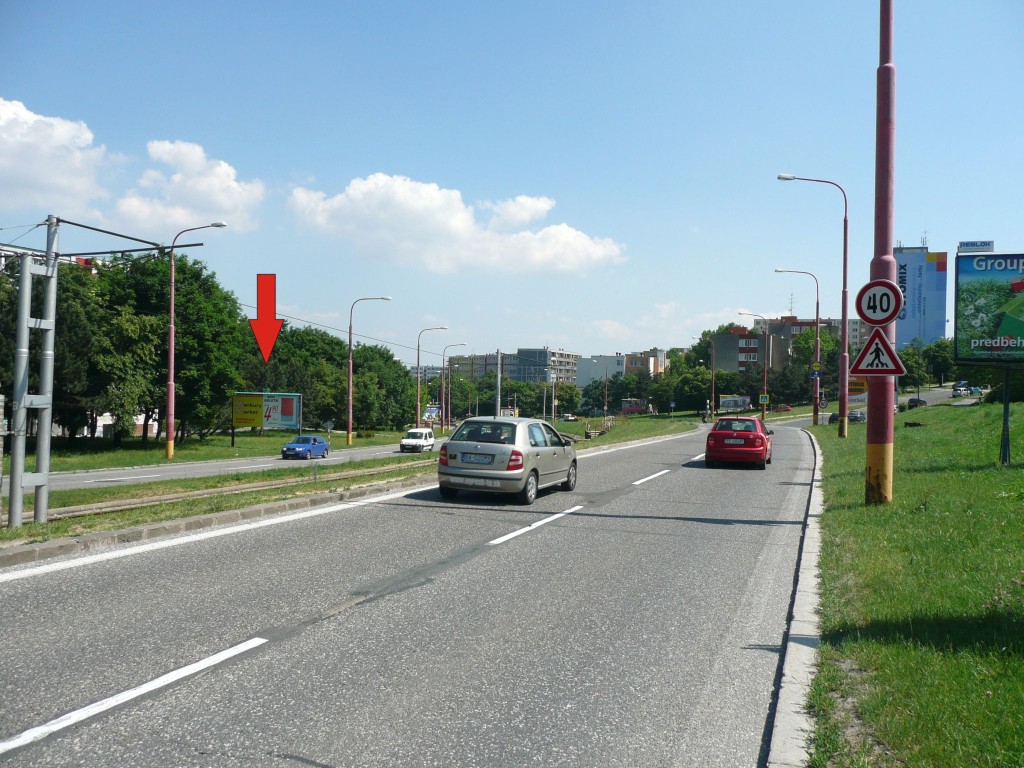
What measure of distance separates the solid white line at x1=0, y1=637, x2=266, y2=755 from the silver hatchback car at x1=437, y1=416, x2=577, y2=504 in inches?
317

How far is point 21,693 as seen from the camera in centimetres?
Answer: 437

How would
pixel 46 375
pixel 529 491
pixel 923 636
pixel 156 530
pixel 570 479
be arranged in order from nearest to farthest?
pixel 923 636, pixel 156 530, pixel 46 375, pixel 529 491, pixel 570 479

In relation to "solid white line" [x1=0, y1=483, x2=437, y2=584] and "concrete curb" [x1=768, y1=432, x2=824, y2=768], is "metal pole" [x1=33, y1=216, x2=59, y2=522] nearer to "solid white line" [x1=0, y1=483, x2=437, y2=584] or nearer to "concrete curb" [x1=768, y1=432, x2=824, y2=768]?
"solid white line" [x1=0, y1=483, x2=437, y2=584]

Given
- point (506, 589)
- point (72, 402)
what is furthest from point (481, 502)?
point (72, 402)

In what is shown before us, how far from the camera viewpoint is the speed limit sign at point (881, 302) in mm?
11438

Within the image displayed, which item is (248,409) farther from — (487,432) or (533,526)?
(533,526)

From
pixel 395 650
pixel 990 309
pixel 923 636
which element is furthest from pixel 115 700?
pixel 990 309

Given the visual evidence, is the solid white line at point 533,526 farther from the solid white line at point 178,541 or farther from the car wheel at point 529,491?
the solid white line at point 178,541

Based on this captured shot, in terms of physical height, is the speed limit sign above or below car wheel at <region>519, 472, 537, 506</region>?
above

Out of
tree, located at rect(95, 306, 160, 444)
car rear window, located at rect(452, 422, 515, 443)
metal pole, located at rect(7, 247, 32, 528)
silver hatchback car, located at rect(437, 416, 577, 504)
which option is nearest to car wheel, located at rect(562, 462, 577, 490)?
silver hatchback car, located at rect(437, 416, 577, 504)

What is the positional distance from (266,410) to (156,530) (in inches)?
1933

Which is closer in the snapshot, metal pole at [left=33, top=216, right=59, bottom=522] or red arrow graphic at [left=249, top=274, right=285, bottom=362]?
metal pole at [left=33, top=216, right=59, bottom=522]

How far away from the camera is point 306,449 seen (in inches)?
1818

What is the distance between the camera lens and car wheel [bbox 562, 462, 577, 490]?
16.1 m
